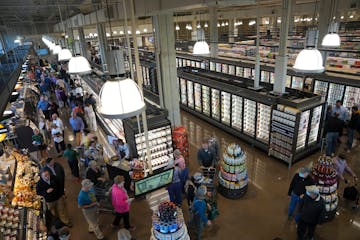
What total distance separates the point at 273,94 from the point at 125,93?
680 centimetres

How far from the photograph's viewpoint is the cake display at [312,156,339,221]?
5301 mm

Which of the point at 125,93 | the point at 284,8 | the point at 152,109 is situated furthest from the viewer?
the point at 152,109

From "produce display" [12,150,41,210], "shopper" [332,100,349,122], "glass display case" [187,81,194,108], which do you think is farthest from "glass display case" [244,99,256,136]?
"produce display" [12,150,41,210]

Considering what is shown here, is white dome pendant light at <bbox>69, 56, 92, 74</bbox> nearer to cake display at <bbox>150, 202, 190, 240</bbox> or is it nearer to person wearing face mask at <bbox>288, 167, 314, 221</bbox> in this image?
cake display at <bbox>150, 202, 190, 240</bbox>

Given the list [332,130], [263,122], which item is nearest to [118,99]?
[263,122]

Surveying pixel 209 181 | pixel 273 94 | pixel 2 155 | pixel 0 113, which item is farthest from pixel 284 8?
pixel 2 155

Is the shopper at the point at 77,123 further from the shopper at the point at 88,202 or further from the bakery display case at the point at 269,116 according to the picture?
the bakery display case at the point at 269,116

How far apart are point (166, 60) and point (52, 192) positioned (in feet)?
16.7

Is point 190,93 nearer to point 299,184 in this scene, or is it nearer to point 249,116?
point 249,116

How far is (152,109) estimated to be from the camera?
7.95 m

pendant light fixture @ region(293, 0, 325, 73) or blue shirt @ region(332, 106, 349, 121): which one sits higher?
pendant light fixture @ region(293, 0, 325, 73)

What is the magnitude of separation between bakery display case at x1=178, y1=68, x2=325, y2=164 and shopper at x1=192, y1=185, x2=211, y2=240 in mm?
3919

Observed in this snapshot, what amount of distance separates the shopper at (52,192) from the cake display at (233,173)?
3.77 metres

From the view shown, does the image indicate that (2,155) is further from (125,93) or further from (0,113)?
(125,93)
